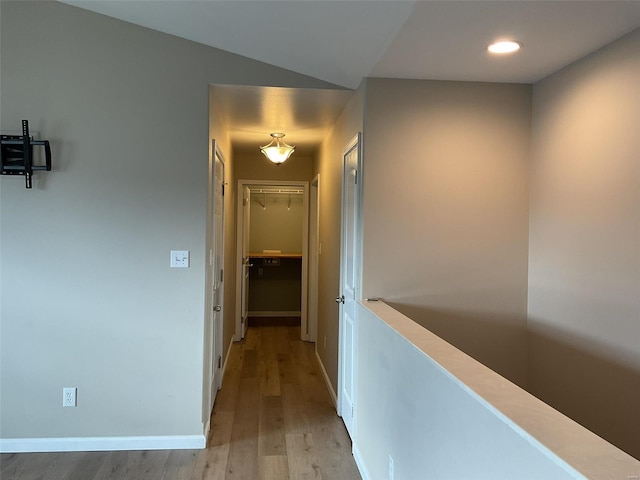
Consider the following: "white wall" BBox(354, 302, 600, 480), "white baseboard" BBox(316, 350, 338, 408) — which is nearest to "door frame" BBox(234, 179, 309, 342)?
"white baseboard" BBox(316, 350, 338, 408)

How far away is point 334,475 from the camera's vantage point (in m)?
2.52

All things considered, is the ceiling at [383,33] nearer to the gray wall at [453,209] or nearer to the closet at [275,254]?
the gray wall at [453,209]

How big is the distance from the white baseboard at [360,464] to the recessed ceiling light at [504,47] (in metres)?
2.28

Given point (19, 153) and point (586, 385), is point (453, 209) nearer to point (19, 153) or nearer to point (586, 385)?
point (586, 385)

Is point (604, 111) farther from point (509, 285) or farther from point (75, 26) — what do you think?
point (75, 26)

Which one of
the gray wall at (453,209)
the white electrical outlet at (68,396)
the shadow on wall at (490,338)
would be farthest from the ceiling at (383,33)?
the white electrical outlet at (68,396)

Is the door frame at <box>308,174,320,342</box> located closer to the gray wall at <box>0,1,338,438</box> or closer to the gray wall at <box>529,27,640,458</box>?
the gray wall at <box>0,1,338,438</box>

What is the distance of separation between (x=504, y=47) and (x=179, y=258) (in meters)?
2.13

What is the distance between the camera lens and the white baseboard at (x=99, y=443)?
270 cm

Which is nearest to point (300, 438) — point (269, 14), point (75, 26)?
point (269, 14)

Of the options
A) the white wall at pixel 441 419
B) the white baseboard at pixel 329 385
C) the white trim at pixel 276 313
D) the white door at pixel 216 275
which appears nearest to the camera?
the white wall at pixel 441 419

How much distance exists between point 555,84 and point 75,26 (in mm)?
2828

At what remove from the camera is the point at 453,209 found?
2.77 m

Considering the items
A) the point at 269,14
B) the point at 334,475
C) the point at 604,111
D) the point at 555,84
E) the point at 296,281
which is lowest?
the point at 334,475
